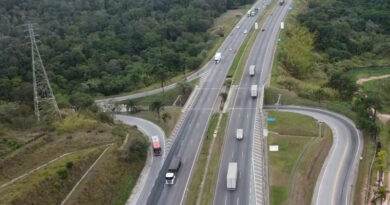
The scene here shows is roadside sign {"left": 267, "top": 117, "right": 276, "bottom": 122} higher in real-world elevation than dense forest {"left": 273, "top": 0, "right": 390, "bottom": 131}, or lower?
lower

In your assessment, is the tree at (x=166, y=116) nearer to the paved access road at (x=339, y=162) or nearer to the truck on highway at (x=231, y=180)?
the truck on highway at (x=231, y=180)

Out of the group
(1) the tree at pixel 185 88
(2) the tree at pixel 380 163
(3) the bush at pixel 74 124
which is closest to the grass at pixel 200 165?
(1) the tree at pixel 185 88

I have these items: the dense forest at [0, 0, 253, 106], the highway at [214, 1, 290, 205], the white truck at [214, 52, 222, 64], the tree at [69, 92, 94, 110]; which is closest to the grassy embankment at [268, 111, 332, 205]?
the highway at [214, 1, 290, 205]

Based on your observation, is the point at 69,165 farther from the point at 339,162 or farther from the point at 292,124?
the point at 339,162

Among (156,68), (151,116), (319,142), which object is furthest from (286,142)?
(156,68)

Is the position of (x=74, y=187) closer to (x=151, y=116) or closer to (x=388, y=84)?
(x=151, y=116)

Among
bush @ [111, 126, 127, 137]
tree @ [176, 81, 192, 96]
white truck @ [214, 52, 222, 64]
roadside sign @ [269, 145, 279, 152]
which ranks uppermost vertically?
white truck @ [214, 52, 222, 64]

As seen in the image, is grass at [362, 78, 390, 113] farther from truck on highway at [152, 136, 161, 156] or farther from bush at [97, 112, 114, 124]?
bush at [97, 112, 114, 124]
